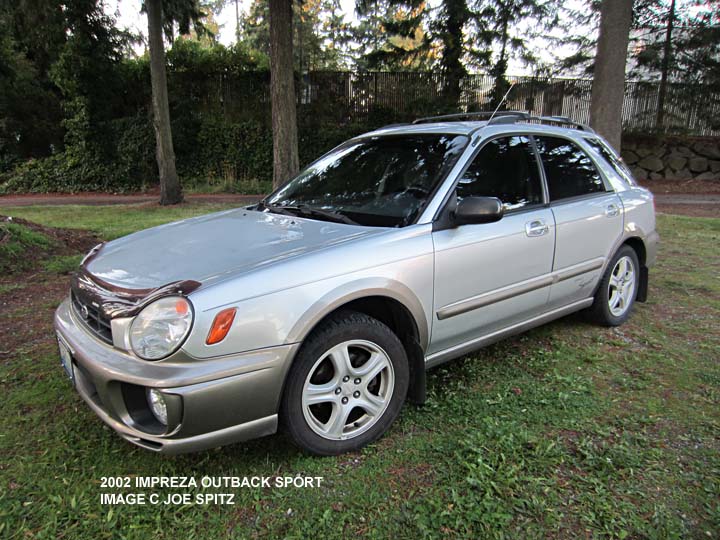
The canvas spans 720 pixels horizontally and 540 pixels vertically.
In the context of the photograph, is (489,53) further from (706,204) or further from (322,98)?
(706,204)

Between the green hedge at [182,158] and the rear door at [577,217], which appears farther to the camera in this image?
the green hedge at [182,158]

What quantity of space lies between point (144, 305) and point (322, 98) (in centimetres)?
1535

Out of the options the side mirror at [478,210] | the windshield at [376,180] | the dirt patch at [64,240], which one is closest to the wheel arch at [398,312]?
the windshield at [376,180]

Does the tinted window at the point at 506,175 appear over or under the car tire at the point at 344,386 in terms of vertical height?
over

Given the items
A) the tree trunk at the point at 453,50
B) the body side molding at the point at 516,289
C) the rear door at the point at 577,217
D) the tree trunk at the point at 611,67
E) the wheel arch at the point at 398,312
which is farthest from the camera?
the tree trunk at the point at 453,50

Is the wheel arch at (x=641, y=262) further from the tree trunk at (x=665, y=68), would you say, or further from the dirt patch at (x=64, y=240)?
the tree trunk at (x=665, y=68)

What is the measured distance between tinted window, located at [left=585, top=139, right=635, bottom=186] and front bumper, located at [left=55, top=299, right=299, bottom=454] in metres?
3.19

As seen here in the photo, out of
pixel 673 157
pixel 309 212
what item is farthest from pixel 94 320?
pixel 673 157

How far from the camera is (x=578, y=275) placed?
143 inches

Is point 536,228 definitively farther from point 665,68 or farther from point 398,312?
point 665,68

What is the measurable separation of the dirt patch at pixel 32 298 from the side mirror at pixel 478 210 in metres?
3.14

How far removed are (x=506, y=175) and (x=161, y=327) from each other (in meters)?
2.32

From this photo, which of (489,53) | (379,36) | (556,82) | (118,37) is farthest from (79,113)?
(556,82)

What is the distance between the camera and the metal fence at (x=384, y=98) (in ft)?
53.8
